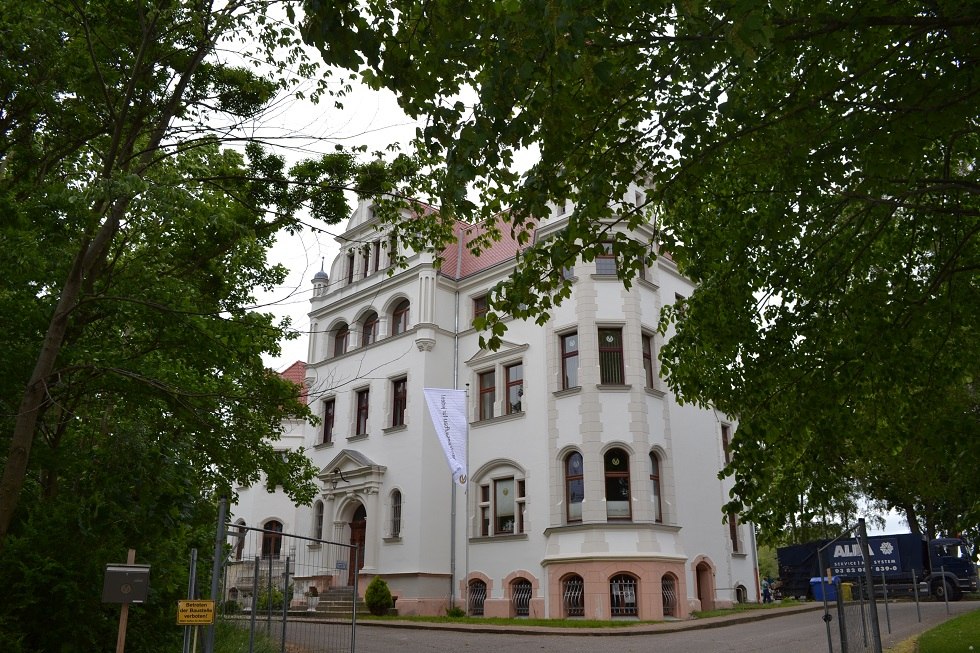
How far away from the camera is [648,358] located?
952 inches

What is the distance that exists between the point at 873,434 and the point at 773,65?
4.90 meters

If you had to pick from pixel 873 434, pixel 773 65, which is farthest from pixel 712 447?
pixel 773 65

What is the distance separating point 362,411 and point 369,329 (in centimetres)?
325

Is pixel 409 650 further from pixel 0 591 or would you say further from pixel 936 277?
pixel 936 277

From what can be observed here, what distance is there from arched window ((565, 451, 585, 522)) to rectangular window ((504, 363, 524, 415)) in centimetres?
279

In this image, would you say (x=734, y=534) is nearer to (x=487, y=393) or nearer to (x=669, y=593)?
(x=669, y=593)

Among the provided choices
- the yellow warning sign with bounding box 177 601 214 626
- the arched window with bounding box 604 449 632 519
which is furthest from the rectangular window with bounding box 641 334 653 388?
the yellow warning sign with bounding box 177 601 214 626

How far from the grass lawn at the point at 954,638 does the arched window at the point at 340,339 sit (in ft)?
73.3

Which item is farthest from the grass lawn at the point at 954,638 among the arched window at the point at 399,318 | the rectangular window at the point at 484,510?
the arched window at the point at 399,318

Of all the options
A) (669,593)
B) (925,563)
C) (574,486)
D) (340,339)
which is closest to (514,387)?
(574,486)

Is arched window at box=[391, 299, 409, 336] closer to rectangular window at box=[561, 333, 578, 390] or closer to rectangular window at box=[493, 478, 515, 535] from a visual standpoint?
rectangular window at box=[561, 333, 578, 390]

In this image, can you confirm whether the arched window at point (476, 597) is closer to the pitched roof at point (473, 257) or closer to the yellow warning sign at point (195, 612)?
the pitched roof at point (473, 257)

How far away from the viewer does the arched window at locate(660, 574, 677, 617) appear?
69.0 feet

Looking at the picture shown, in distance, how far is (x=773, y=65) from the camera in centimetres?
757
